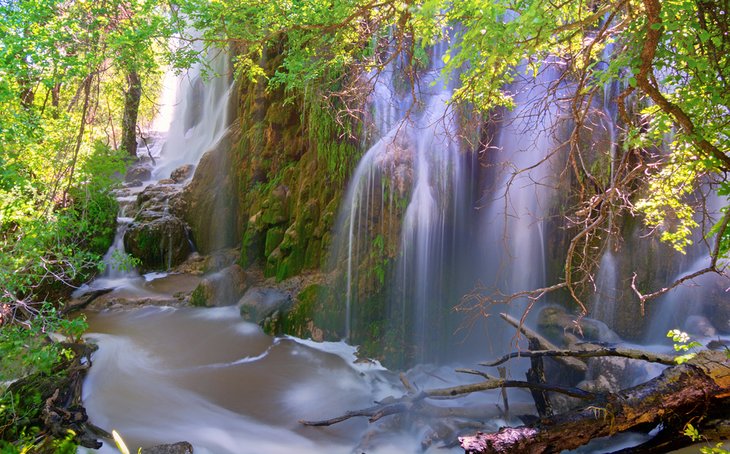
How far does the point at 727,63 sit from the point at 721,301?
6.10 metres

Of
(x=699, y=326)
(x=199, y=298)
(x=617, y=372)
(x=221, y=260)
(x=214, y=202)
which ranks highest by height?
(x=214, y=202)

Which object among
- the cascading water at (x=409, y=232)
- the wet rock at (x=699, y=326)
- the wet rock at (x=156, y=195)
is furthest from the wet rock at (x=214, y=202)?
the wet rock at (x=699, y=326)

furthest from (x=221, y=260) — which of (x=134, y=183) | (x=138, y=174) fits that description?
(x=138, y=174)

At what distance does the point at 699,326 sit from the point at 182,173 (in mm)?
14748

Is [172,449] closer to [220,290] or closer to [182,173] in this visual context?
[220,290]

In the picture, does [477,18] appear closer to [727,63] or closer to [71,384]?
[727,63]

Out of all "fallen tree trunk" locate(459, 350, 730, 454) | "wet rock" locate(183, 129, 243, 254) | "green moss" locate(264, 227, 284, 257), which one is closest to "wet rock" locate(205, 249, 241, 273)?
"wet rock" locate(183, 129, 243, 254)

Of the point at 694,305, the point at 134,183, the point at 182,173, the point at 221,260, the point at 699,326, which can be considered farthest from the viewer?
the point at 134,183

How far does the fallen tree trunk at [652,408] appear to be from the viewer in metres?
3.33

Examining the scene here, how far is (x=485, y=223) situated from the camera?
8.16 meters

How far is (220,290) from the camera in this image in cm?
965

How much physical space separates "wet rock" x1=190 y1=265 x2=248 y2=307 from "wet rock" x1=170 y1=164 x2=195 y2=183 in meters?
6.14

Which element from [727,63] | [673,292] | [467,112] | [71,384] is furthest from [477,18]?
[673,292]

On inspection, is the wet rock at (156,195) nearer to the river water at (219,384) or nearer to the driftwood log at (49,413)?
the river water at (219,384)
